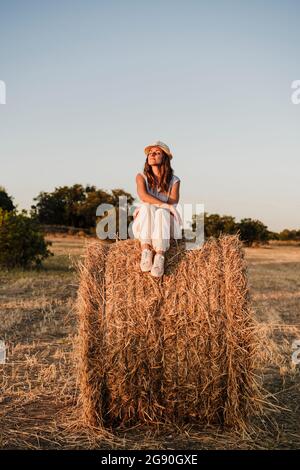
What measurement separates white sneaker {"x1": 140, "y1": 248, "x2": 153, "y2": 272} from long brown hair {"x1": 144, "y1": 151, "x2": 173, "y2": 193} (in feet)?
3.10

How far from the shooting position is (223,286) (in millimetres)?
5473

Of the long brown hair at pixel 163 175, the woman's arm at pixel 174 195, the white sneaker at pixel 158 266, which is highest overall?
the long brown hair at pixel 163 175

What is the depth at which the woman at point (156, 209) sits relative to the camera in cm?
551

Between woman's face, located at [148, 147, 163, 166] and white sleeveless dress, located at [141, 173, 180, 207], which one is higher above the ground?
woman's face, located at [148, 147, 163, 166]

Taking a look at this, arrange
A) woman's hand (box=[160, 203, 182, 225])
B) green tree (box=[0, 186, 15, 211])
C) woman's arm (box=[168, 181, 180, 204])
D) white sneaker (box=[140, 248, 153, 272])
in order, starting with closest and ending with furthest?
white sneaker (box=[140, 248, 153, 272]) → woman's hand (box=[160, 203, 182, 225]) → woman's arm (box=[168, 181, 180, 204]) → green tree (box=[0, 186, 15, 211])

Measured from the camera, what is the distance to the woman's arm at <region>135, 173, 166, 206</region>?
6.01 m

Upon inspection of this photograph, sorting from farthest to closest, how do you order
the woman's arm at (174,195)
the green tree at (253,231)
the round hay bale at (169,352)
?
1. the green tree at (253,231)
2. the woman's arm at (174,195)
3. the round hay bale at (169,352)

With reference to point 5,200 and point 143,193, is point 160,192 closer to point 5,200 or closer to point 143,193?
point 143,193

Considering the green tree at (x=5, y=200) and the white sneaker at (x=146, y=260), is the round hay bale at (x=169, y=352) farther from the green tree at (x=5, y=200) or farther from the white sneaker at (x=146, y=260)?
the green tree at (x=5, y=200)

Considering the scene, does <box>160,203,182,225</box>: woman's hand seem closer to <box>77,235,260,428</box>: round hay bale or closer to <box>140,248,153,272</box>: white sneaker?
<box>140,248,153,272</box>: white sneaker

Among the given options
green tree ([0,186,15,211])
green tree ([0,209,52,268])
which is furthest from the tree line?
green tree ([0,209,52,268])

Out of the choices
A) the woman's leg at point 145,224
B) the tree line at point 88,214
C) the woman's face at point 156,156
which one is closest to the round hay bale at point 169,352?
the woman's leg at point 145,224

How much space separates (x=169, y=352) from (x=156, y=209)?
1.33 metres
